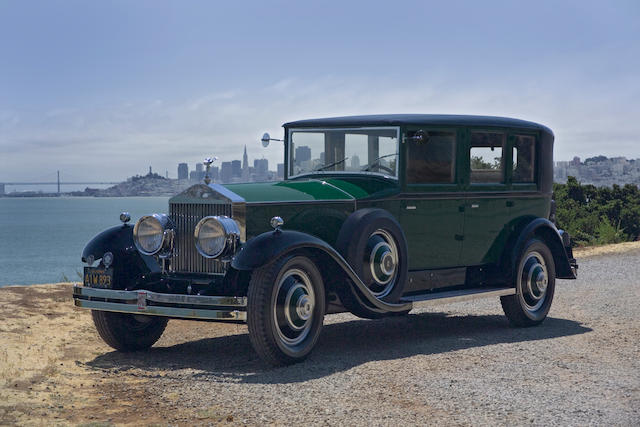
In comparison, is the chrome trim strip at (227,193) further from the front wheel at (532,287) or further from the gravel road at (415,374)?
the front wheel at (532,287)

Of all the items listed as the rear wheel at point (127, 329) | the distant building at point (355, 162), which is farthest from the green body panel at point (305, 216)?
the rear wheel at point (127, 329)

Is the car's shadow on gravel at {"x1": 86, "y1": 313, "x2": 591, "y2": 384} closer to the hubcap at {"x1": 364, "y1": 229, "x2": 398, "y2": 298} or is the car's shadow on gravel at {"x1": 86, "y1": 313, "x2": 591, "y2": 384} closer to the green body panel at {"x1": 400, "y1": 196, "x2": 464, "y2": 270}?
the hubcap at {"x1": 364, "y1": 229, "x2": 398, "y2": 298}

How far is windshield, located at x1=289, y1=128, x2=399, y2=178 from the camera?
928 cm

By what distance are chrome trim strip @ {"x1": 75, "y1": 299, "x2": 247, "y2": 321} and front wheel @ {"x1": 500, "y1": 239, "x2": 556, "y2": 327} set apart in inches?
160

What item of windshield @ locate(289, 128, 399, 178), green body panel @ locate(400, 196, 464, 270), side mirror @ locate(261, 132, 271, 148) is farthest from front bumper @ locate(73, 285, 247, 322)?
side mirror @ locate(261, 132, 271, 148)

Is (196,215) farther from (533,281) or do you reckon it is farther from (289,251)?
(533,281)

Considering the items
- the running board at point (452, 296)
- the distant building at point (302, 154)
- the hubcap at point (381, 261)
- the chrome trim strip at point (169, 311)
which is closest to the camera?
the chrome trim strip at point (169, 311)

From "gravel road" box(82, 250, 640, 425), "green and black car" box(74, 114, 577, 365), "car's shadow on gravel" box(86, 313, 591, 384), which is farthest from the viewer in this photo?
"green and black car" box(74, 114, 577, 365)

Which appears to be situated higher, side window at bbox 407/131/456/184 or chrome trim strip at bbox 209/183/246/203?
side window at bbox 407/131/456/184

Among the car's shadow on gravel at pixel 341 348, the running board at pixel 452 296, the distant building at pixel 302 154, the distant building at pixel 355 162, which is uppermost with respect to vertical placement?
the distant building at pixel 302 154

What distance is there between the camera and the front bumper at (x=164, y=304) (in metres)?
7.33

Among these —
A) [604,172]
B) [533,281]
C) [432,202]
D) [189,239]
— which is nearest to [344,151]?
[432,202]

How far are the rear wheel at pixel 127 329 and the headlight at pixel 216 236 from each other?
45.7 inches

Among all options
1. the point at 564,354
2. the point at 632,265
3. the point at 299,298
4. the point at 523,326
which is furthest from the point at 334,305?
the point at 632,265
